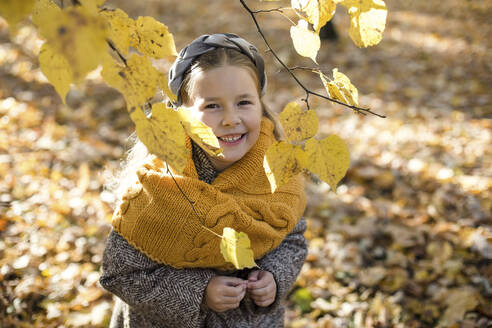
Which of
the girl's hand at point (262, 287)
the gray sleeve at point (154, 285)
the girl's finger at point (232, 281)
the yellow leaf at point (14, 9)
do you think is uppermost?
the yellow leaf at point (14, 9)

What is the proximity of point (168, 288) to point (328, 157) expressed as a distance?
82cm

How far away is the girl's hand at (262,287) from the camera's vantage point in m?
1.39

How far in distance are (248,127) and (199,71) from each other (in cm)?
26

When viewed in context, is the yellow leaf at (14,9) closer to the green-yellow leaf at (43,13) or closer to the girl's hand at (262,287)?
the green-yellow leaf at (43,13)

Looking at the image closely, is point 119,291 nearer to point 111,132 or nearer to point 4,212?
point 4,212

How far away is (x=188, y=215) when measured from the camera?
50.6 inches

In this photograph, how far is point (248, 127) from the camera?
53.7 inches

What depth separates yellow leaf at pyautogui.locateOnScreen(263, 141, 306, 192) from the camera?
0.78 m

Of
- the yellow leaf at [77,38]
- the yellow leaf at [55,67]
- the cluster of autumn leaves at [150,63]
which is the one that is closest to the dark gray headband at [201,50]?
the cluster of autumn leaves at [150,63]

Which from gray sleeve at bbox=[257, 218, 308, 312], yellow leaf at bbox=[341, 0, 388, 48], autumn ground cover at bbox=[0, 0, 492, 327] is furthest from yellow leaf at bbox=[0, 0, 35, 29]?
autumn ground cover at bbox=[0, 0, 492, 327]

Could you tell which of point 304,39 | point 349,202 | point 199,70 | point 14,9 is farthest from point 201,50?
point 349,202

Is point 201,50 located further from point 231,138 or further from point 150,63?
point 150,63

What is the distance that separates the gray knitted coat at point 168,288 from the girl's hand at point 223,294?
3 centimetres

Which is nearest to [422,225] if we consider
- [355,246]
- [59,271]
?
[355,246]
